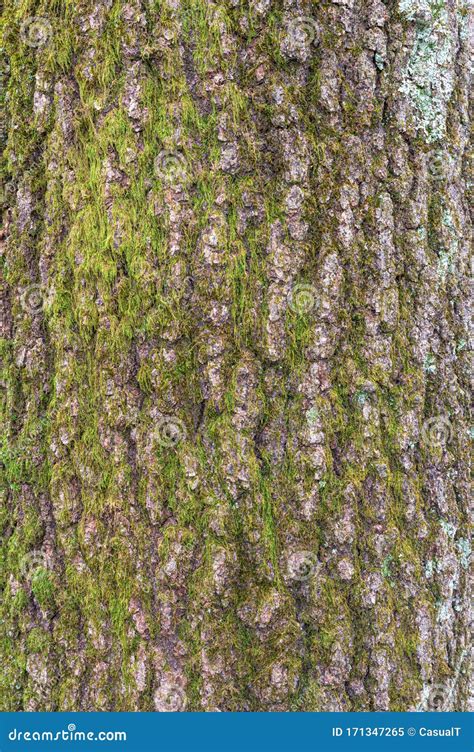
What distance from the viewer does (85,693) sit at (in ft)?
5.55

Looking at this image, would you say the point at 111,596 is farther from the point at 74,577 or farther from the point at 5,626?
the point at 5,626

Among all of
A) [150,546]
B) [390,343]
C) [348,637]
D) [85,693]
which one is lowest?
[85,693]

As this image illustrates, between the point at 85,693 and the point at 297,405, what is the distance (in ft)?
3.08

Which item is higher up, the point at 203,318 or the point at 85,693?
the point at 203,318

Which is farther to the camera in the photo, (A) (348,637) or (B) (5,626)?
(B) (5,626)

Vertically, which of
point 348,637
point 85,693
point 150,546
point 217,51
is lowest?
point 85,693

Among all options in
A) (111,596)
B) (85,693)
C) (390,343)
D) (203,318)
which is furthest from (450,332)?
(85,693)

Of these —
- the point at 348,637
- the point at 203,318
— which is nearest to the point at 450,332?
the point at 203,318

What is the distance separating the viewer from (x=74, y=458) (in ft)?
5.71

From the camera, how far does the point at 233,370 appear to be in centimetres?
165

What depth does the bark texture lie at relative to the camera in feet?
5.40

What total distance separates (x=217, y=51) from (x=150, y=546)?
4.20 feet

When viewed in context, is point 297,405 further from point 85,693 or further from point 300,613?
point 85,693

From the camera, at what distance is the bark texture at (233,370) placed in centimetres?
165
